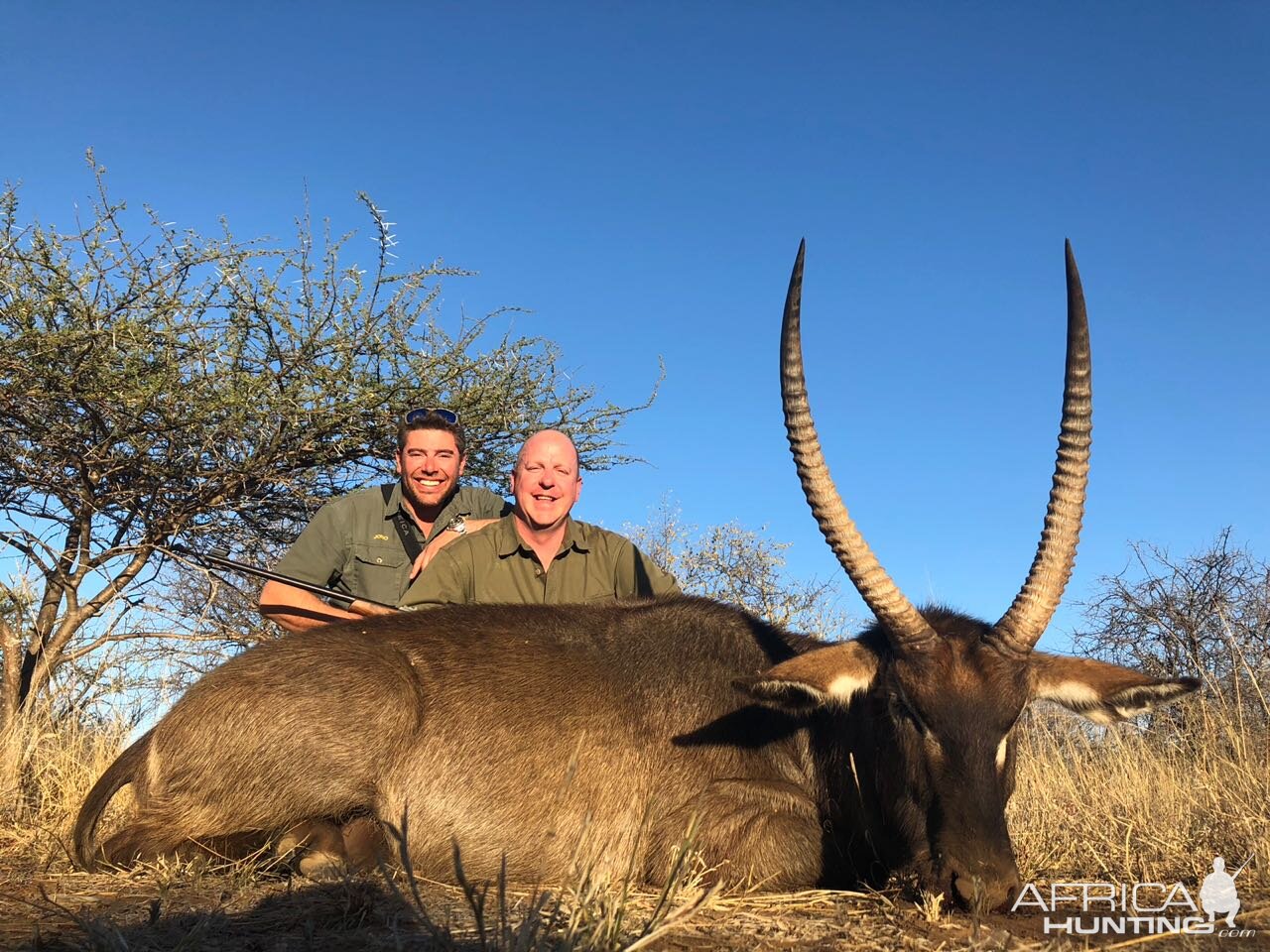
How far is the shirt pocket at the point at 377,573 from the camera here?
22.5 ft

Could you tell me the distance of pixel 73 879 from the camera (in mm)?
3986

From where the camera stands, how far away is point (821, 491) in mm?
3930

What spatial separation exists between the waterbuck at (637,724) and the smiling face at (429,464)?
2091 mm

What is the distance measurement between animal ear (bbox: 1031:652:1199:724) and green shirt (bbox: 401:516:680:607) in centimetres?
253

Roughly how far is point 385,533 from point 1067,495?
454 cm

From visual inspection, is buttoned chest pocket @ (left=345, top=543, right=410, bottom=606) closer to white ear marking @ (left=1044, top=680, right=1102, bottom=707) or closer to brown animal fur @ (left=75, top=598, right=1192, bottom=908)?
brown animal fur @ (left=75, top=598, right=1192, bottom=908)

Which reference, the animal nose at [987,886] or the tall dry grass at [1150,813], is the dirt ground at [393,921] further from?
the tall dry grass at [1150,813]

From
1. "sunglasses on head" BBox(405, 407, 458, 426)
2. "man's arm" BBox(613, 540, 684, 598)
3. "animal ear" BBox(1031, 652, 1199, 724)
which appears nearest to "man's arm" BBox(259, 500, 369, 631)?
"sunglasses on head" BBox(405, 407, 458, 426)

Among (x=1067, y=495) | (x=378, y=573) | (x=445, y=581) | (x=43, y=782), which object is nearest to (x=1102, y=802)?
(x=1067, y=495)

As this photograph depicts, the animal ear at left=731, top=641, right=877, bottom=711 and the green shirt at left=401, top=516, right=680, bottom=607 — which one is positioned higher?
the green shirt at left=401, top=516, right=680, bottom=607

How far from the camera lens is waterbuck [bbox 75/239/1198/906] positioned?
3.71m

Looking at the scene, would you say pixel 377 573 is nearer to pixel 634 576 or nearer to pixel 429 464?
pixel 429 464

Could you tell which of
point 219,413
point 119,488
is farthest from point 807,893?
point 119,488

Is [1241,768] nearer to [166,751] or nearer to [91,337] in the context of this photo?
[166,751]
